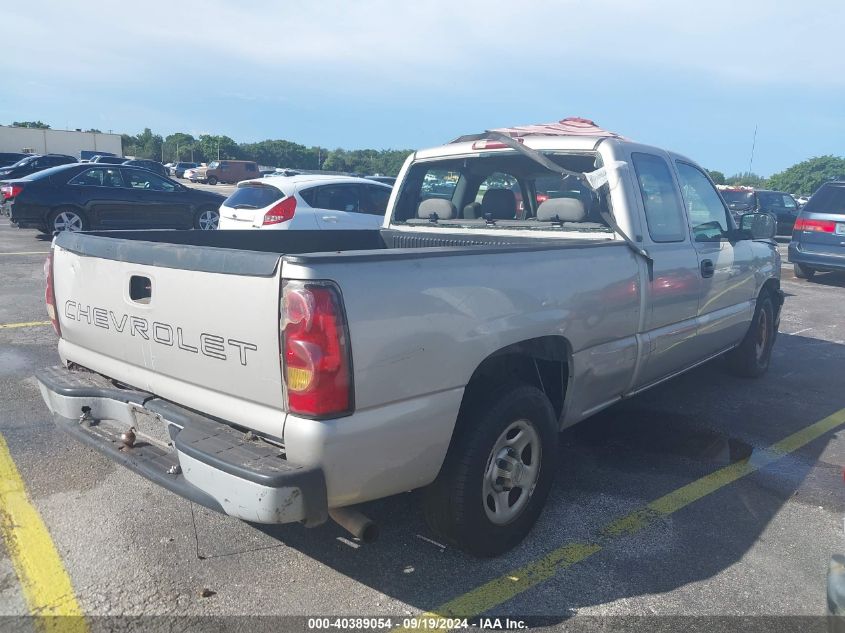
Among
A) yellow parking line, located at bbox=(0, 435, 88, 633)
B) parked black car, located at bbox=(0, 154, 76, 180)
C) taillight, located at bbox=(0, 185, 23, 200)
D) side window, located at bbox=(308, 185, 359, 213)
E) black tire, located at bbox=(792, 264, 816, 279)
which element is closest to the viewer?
yellow parking line, located at bbox=(0, 435, 88, 633)

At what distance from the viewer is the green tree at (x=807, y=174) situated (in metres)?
50.3

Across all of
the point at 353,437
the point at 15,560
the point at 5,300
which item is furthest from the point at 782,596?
the point at 5,300

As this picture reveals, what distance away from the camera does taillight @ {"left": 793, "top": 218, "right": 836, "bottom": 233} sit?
1173 centimetres

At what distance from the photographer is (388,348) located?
248 cm

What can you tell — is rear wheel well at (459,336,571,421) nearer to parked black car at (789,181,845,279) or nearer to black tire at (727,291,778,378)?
black tire at (727,291,778,378)

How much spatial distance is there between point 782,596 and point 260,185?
8.75 m

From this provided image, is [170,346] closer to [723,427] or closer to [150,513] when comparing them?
[150,513]

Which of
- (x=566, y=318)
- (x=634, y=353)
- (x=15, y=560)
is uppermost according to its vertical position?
(x=566, y=318)

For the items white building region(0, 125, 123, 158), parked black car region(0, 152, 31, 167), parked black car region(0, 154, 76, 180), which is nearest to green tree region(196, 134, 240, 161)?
white building region(0, 125, 123, 158)

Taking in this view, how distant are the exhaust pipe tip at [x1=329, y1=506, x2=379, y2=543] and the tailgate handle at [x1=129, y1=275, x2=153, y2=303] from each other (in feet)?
4.15

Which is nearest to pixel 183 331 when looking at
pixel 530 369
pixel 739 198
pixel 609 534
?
pixel 530 369

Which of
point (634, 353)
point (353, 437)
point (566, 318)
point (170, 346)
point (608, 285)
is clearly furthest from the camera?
point (634, 353)

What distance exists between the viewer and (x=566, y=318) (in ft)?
10.8

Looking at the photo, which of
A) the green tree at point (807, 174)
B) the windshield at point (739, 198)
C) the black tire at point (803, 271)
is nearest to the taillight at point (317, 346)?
the black tire at point (803, 271)
